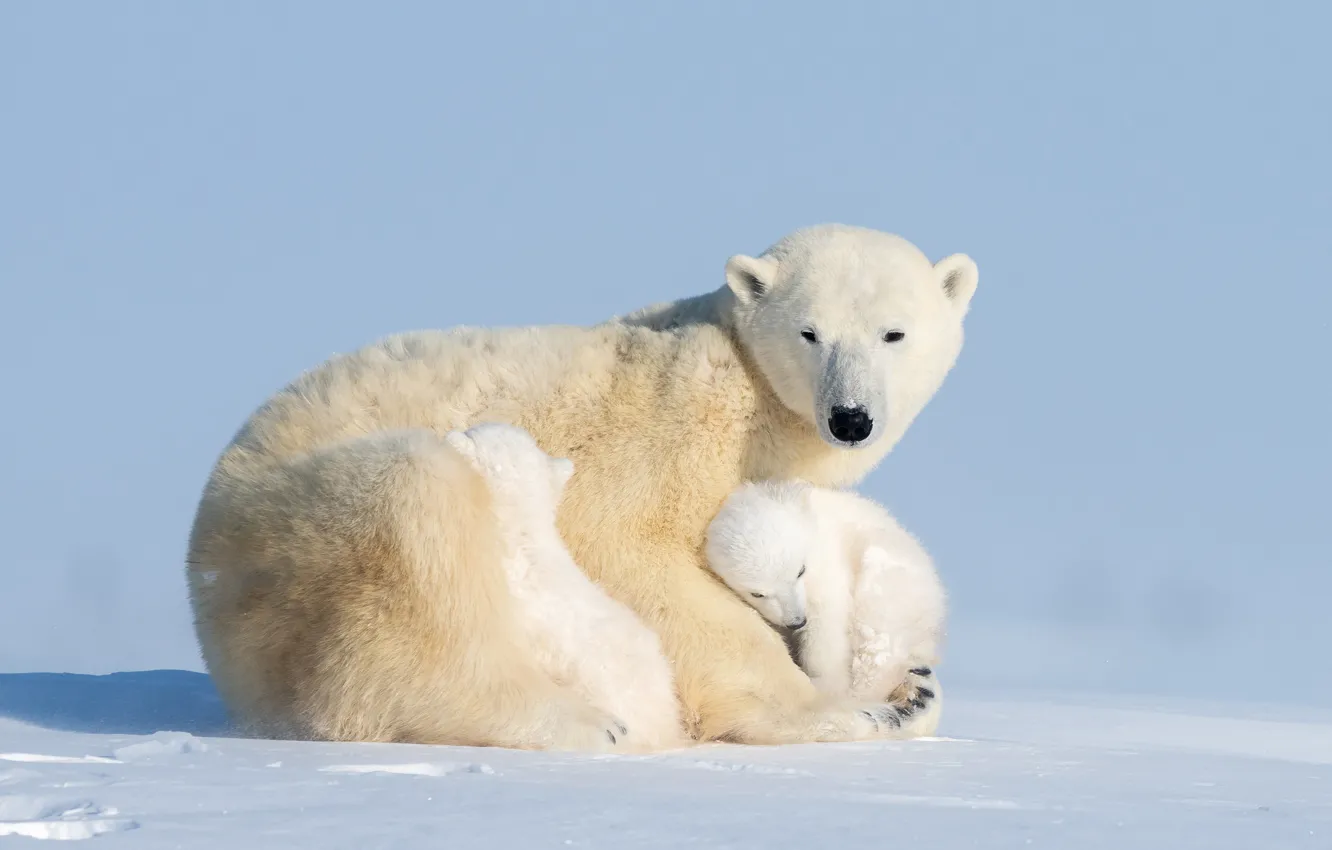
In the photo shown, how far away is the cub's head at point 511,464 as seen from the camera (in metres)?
4.48

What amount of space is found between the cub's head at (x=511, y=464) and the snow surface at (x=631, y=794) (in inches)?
31.4

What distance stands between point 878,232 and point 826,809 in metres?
2.91

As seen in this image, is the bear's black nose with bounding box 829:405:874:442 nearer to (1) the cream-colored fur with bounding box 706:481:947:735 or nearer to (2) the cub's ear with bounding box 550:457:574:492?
(1) the cream-colored fur with bounding box 706:481:947:735

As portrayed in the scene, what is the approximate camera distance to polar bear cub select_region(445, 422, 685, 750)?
4.39m

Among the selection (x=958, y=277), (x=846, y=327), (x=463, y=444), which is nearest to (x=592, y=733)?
(x=463, y=444)

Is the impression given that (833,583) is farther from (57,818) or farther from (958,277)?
(57,818)

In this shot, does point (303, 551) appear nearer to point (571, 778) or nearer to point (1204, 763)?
point (571, 778)

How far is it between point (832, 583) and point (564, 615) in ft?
3.71

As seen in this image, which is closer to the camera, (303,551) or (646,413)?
(303,551)

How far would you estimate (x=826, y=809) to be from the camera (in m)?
3.14

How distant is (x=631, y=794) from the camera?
10.5 ft

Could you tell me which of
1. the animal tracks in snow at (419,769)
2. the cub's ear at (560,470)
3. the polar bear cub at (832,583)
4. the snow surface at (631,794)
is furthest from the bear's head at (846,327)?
the animal tracks in snow at (419,769)

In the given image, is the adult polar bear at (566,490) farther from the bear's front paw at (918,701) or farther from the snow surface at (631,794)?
the snow surface at (631,794)

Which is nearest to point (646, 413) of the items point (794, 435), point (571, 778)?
point (794, 435)
